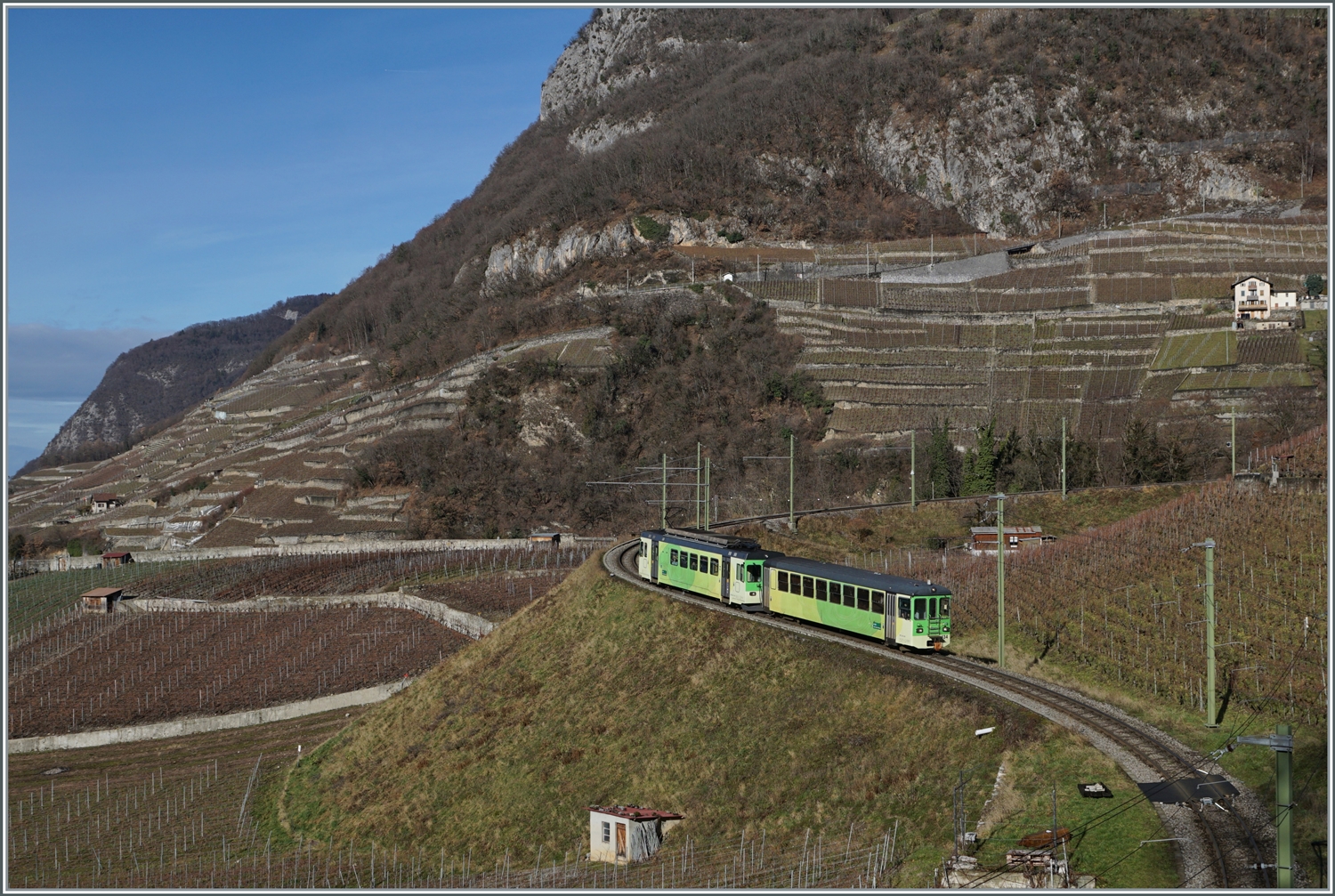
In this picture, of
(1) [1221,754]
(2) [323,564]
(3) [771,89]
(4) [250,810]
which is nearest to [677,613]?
(4) [250,810]

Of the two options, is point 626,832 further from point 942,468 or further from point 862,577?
point 942,468

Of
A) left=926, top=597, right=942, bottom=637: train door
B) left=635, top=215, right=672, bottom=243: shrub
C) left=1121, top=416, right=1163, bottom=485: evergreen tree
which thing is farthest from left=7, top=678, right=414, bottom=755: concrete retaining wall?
left=635, top=215, right=672, bottom=243: shrub

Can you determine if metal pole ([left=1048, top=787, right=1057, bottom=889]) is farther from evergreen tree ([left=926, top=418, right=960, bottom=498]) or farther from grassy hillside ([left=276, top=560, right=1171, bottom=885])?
evergreen tree ([left=926, top=418, right=960, bottom=498])

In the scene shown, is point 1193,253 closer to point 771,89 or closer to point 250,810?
point 771,89

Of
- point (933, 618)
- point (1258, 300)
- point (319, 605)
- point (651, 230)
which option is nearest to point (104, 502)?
point (651, 230)

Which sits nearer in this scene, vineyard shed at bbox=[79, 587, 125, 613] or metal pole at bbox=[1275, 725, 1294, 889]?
metal pole at bbox=[1275, 725, 1294, 889]

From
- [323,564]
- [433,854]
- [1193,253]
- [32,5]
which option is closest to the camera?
[32,5]

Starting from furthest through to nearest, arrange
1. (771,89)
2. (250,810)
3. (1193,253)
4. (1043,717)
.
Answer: (771,89), (1193,253), (250,810), (1043,717)
